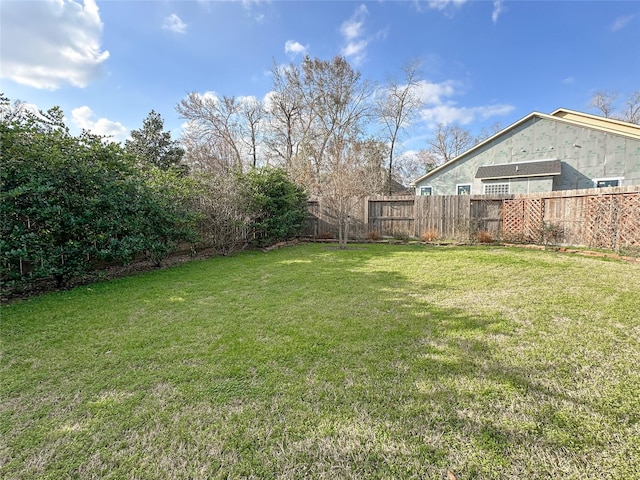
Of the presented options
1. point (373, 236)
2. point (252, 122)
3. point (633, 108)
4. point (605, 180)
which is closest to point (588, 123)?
point (605, 180)

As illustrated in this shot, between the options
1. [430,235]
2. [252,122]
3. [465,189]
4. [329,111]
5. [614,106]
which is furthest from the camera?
[614,106]

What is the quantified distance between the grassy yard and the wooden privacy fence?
5.08 metres

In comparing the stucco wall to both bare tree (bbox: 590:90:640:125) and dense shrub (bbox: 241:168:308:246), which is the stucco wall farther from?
bare tree (bbox: 590:90:640:125)

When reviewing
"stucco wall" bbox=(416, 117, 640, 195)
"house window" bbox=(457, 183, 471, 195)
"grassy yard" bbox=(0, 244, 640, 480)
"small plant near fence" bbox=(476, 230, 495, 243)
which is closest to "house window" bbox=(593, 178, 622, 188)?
"stucco wall" bbox=(416, 117, 640, 195)

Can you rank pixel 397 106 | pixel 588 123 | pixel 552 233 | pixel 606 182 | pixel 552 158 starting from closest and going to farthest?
pixel 552 233 < pixel 606 182 < pixel 588 123 < pixel 552 158 < pixel 397 106

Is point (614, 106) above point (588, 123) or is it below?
above

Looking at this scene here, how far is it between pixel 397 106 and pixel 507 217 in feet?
51.9

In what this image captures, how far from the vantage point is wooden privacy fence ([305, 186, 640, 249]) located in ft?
25.6

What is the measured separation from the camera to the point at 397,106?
2277cm

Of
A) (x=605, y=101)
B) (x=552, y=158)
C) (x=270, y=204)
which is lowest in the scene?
(x=270, y=204)

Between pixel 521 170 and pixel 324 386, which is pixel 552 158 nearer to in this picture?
pixel 521 170

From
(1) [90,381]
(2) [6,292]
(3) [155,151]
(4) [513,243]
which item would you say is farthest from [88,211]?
(3) [155,151]

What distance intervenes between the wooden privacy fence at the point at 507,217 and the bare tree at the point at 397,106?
12388 mm

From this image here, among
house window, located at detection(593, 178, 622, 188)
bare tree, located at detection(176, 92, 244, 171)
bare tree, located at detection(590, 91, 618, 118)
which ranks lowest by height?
house window, located at detection(593, 178, 622, 188)
